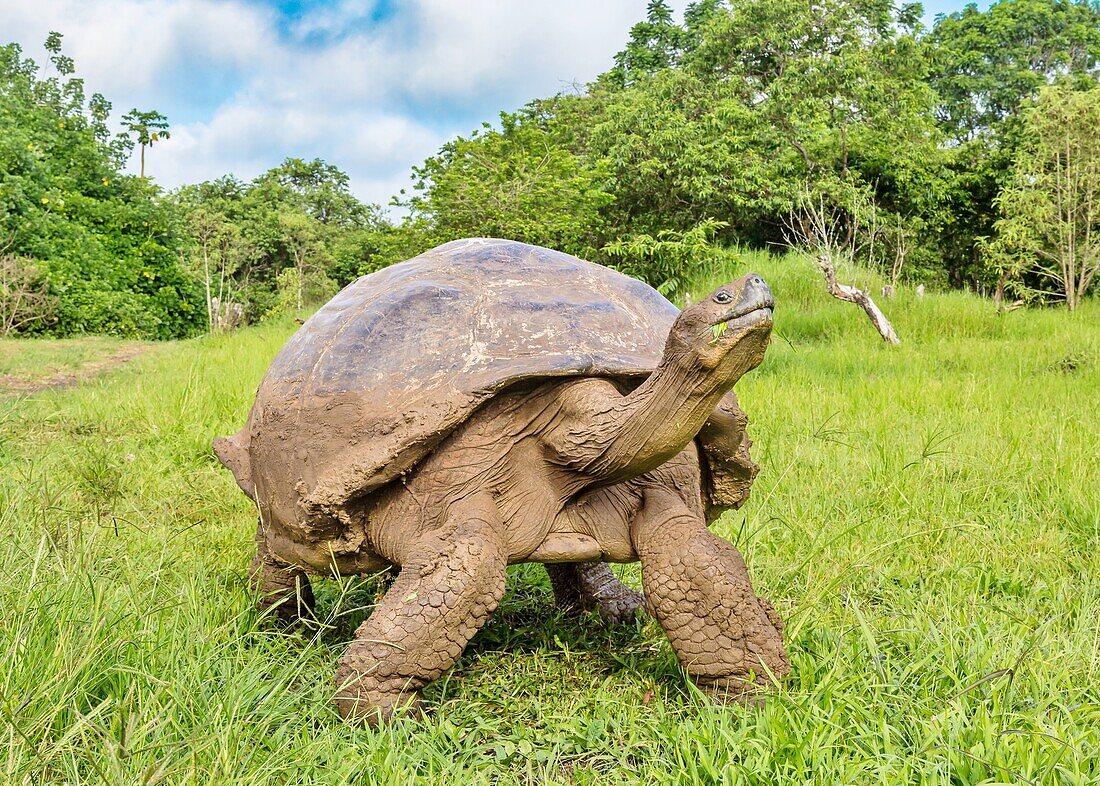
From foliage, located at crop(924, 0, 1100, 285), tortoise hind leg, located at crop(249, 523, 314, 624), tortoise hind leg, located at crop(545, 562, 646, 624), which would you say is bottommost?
tortoise hind leg, located at crop(545, 562, 646, 624)

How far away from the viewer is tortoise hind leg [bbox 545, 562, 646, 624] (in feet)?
10.9

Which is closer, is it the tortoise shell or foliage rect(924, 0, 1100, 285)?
the tortoise shell

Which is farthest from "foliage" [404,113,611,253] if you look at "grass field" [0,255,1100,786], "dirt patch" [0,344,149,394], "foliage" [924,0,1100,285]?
"foliage" [924,0,1100,285]

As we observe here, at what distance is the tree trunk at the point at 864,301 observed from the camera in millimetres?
9453

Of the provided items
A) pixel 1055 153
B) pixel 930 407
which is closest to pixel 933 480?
pixel 930 407

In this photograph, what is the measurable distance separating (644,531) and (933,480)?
274 cm

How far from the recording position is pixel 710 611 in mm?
2223

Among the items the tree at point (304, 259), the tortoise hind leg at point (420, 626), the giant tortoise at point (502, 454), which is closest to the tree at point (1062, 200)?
the giant tortoise at point (502, 454)

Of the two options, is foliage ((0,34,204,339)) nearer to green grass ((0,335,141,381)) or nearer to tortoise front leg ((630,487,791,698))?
green grass ((0,335,141,381))

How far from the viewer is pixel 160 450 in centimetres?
557

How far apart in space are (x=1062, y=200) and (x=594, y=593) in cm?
1655

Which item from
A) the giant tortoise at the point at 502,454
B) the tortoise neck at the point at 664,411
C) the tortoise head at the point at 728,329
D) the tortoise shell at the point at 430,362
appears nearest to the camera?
the tortoise head at the point at 728,329

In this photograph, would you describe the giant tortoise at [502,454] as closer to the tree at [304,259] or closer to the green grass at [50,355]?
the green grass at [50,355]

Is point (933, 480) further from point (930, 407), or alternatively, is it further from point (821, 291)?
point (821, 291)
